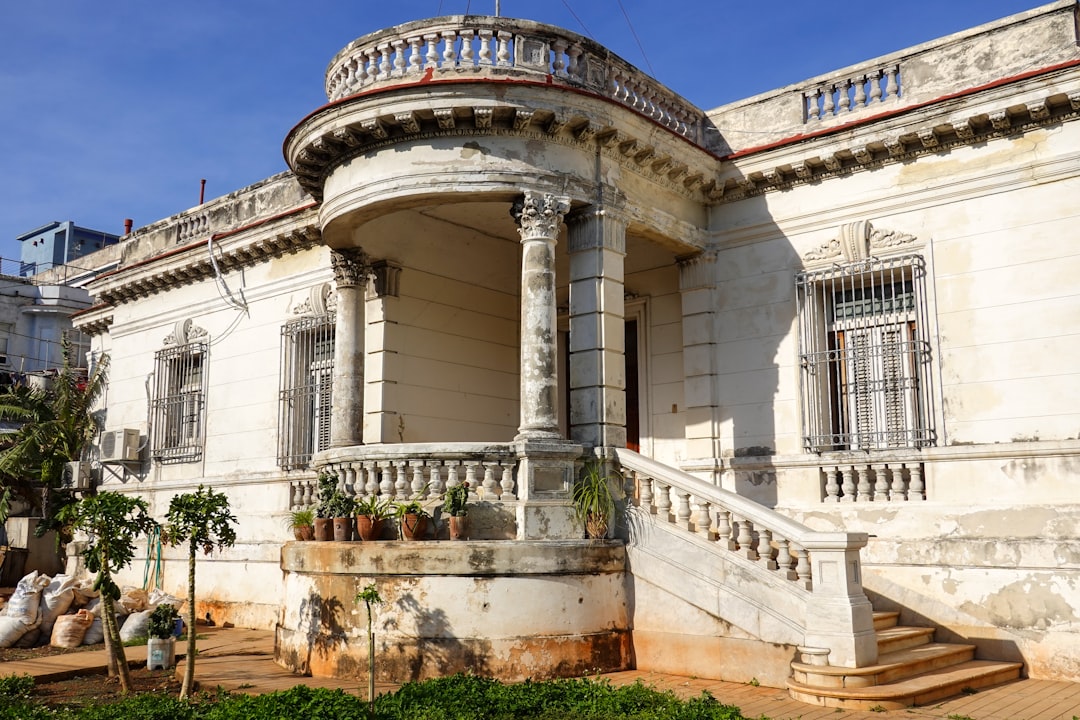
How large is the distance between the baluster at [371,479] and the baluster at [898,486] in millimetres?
5528

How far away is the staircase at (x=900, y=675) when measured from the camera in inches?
307

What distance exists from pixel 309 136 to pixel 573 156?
293cm

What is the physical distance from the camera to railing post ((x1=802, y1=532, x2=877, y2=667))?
8.21 metres

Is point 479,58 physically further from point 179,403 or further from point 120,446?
point 120,446

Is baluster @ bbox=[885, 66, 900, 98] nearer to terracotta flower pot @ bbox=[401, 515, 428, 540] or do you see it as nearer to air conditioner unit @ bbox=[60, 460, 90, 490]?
terracotta flower pot @ bbox=[401, 515, 428, 540]

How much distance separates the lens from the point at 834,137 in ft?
37.1

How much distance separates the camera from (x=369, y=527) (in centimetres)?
973

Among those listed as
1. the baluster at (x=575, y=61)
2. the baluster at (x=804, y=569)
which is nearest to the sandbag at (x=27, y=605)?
the baluster at (x=575, y=61)

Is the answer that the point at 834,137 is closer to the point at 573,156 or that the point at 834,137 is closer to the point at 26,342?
the point at 573,156

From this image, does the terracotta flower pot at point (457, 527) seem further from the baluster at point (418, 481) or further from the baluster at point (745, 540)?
the baluster at point (745, 540)

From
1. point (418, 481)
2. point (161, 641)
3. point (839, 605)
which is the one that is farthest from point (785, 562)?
point (161, 641)

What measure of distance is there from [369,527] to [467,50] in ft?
16.6

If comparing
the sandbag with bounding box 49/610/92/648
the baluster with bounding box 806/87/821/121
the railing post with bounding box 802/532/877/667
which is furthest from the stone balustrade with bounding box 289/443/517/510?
the baluster with bounding box 806/87/821/121

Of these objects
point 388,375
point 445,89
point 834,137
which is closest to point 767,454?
point 834,137
